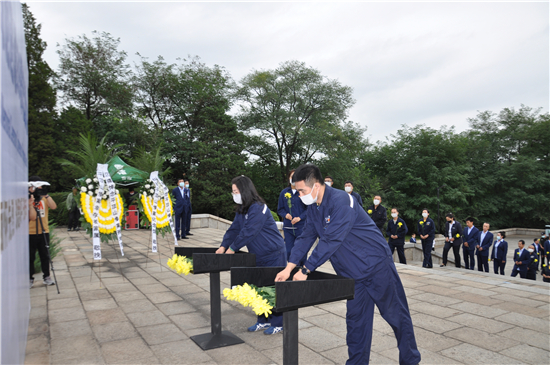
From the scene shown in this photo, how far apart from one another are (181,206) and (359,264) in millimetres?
10511

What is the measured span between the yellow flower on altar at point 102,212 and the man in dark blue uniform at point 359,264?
19.9 feet

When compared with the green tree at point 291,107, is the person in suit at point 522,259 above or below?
below

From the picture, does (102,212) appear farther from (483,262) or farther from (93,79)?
(93,79)

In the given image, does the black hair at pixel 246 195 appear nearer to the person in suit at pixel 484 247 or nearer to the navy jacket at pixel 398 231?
the navy jacket at pixel 398 231

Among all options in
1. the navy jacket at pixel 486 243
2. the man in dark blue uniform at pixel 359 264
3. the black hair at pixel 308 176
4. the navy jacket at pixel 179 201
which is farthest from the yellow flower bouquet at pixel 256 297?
the navy jacket at pixel 486 243

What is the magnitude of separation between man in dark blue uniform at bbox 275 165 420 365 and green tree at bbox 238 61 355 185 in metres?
24.6

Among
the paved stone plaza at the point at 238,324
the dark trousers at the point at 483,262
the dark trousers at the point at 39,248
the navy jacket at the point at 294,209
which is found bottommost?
the dark trousers at the point at 483,262

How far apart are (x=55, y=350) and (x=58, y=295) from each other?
2.51 m

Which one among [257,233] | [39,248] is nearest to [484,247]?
[257,233]

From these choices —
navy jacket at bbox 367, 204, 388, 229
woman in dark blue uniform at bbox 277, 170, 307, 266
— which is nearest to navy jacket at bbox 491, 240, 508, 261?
navy jacket at bbox 367, 204, 388, 229

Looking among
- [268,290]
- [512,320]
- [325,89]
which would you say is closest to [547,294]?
[512,320]

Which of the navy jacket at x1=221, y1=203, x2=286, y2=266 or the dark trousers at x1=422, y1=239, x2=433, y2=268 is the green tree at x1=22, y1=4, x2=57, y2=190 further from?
the navy jacket at x1=221, y1=203, x2=286, y2=266

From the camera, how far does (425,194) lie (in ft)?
104

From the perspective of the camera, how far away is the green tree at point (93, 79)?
2542 centimetres
